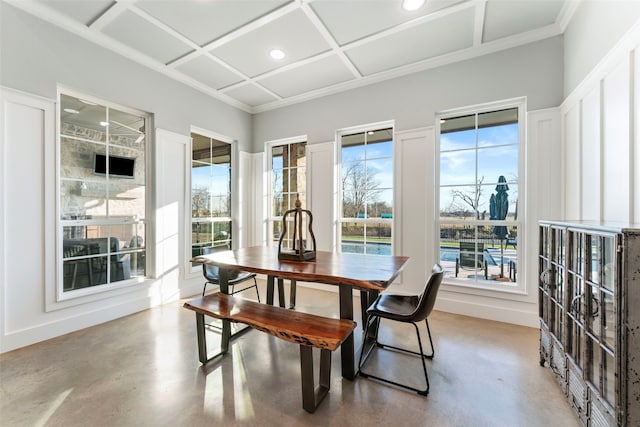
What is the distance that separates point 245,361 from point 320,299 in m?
1.66

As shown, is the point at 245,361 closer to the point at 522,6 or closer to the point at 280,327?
the point at 280,327

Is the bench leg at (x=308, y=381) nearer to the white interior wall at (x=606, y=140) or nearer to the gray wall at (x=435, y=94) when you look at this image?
the white interior wall at (x=606, y=140)

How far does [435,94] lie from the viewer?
3.25m

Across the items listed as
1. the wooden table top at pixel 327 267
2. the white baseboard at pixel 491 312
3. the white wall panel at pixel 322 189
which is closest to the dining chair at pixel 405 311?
the wooden table top at pixel 327 267

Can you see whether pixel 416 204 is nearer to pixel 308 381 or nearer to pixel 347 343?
pixel 347 343

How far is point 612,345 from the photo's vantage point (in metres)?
1.17

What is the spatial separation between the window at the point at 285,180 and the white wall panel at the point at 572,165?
3221mm

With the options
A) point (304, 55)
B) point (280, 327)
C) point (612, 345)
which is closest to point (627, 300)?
point (612, 345)

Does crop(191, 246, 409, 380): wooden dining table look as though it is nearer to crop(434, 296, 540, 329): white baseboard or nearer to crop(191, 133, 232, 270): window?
crop(434, 296, 540, 329): white baseboard

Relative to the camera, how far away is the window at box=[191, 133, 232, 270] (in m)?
3.95

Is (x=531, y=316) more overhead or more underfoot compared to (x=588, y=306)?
more underfoot

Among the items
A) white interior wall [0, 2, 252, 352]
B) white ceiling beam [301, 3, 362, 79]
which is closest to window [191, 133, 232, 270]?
white interior wall [0, 2, 252, 352]

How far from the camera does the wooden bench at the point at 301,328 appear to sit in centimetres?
158

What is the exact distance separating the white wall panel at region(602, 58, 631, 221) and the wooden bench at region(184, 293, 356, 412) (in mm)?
1976
